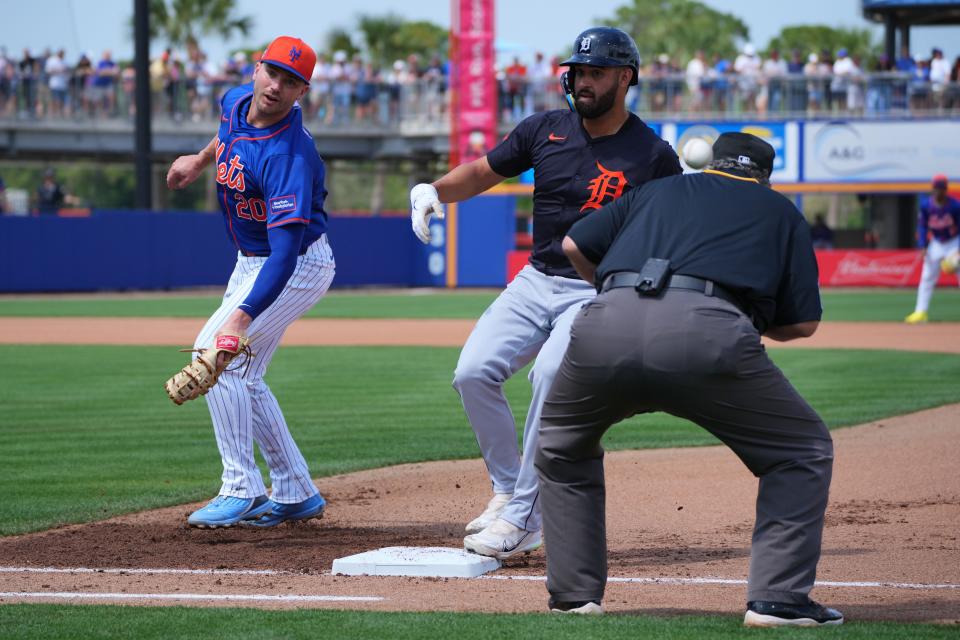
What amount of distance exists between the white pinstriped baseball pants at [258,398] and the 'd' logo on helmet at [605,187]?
1.42m

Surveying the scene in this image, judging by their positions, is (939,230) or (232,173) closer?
(232,173)

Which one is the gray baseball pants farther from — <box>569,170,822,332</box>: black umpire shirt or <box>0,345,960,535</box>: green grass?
<box>0,345,960,535</box>: green grass

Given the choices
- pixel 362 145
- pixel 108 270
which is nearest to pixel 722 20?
pixel 362 145

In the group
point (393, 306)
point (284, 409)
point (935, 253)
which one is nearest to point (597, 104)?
point (284, 409)

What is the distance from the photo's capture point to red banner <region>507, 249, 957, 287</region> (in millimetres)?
32125

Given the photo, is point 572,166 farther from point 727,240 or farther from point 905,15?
point 905,15

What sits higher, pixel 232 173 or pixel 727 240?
pixel 232 173

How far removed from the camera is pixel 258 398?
6.20m

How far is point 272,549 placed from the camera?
5.87 meters

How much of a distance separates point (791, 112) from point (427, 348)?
59.8 ft

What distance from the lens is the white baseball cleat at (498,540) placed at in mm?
5391

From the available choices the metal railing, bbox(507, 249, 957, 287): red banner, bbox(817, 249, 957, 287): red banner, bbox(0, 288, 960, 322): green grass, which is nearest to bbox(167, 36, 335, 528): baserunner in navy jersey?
bbox(0, 288, 960, 322): green grass

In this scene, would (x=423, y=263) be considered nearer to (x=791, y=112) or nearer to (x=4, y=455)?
(x=791, y=112)

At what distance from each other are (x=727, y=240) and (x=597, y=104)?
1388mm
